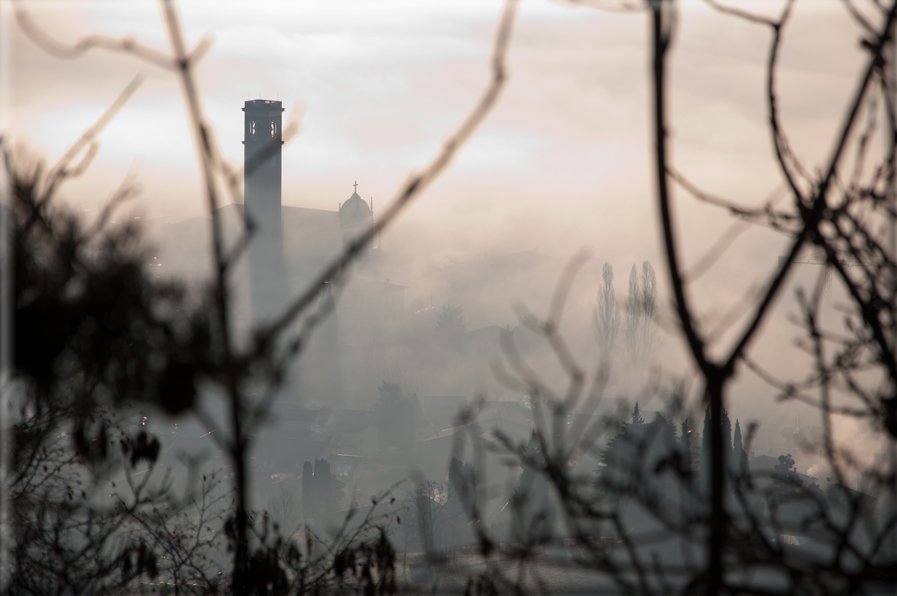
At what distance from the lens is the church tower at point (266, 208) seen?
63750 mm

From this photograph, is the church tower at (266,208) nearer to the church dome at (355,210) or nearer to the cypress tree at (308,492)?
the church dome at (355,210)

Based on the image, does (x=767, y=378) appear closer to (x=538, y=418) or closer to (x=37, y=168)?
(x=538, y=418)

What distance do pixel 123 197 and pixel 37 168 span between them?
0.32m

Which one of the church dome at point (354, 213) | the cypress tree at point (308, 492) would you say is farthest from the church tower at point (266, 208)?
the cypress tree at point (308, 492)

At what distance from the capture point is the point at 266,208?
6706 cm

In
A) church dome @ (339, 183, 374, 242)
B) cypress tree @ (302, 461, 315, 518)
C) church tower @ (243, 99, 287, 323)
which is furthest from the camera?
church dome @ (339, 183, 374, 242)

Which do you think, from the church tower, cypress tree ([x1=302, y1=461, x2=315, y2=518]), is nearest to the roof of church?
the church tower

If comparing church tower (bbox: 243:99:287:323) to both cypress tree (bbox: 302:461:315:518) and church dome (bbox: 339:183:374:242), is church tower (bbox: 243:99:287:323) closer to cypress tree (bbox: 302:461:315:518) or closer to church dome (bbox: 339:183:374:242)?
church dome (bbox: 339:183:374:242)

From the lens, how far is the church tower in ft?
209

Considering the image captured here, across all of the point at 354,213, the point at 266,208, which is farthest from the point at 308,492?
the point at 354,213

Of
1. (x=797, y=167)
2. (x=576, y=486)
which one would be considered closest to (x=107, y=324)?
(x=576, y=486)

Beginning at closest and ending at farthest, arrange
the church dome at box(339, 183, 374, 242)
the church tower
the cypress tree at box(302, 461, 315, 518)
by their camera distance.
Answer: the cypress tree at box(302, 461, 315, 518) → the church tower → the church dome at box(339, 183, 374, 242)

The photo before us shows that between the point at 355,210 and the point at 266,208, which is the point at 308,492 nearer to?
the point at 266,208

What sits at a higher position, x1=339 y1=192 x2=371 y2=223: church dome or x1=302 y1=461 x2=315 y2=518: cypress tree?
x1=339 y1=192 x2=371 y2=223: church dome
